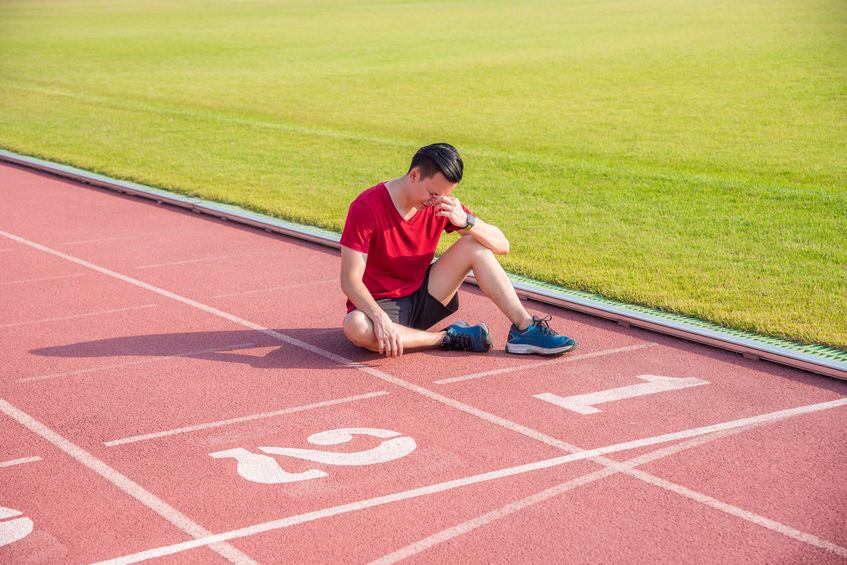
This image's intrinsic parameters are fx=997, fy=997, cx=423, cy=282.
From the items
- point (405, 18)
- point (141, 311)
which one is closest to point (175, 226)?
point (141, 311)

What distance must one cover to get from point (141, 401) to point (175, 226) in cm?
525

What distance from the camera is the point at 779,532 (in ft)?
15.0

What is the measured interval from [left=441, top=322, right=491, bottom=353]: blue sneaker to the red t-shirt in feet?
1.42

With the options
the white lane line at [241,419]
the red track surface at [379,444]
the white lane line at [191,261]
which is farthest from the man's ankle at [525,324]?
the white lane line at [191,261]

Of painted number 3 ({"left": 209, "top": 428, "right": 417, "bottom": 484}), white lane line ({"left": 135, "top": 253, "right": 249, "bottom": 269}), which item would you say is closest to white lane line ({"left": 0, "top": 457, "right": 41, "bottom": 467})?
painted number 3 ({"left": 209, "top": 428, "right": 417, "bottom": 484})

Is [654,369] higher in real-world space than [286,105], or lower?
lower

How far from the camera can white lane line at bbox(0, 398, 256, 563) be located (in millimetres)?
4473

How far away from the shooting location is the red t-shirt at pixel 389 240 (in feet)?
Answer: 21.6

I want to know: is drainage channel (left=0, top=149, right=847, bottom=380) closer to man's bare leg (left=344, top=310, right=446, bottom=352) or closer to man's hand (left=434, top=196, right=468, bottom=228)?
man's bare leg (left=344, top=310, right=446, bottom=352)

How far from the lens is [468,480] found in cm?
511

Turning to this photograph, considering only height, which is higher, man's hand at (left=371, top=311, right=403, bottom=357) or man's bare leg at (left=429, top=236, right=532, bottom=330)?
man's bare leg at (left=429, top=236, right=532, bottom=330)

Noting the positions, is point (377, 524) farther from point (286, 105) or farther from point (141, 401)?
point (286, 105)

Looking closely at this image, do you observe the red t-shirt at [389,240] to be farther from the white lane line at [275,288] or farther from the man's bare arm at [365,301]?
the white lane line at [275,288]

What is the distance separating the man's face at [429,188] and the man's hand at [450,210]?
0.15 ft
